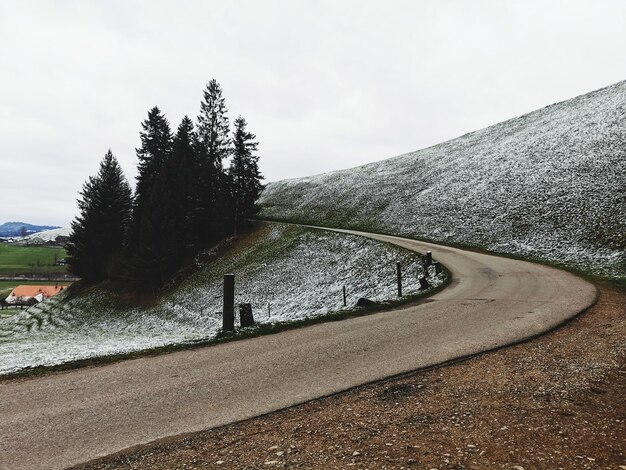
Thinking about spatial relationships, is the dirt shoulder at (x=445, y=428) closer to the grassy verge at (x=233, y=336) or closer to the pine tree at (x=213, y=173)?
the grassy verge at (x=233, y=336)

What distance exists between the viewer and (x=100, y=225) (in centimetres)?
5400

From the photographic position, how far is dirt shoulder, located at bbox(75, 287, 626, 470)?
5.10 m

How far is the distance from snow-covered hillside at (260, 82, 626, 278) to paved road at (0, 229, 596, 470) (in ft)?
50.1

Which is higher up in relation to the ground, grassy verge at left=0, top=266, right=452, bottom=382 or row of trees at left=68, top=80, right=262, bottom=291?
row of trees at left=68, top=80, right=262, bottom=291

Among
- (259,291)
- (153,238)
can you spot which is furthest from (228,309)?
(153,238)

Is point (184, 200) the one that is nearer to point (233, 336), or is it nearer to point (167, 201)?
point (167, 201)

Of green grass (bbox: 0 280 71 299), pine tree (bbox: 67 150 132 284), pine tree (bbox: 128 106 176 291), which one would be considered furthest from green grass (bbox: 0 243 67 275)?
pine tree (bbox: 128 106 176 291)

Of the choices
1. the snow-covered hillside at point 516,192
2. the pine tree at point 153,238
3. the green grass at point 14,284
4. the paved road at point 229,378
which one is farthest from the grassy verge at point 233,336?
the green grass at point 14,284

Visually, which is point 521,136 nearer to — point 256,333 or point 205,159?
point 205,159

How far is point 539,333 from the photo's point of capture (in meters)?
10.1

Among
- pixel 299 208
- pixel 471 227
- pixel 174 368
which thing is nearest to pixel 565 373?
pixel 174 368

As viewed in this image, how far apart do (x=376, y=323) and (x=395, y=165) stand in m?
63.4

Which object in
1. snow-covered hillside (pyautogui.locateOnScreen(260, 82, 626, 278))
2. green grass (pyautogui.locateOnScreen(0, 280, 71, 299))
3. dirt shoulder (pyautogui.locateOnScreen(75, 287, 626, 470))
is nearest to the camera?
dirt shoulder (pyautogui.locateOnScreen(75, 287, 626, 470))

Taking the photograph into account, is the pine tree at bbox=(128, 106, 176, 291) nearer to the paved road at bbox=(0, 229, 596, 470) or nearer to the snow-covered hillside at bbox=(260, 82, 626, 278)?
the snow-covered hillside at bbox=(260, 82, 626, 278)
